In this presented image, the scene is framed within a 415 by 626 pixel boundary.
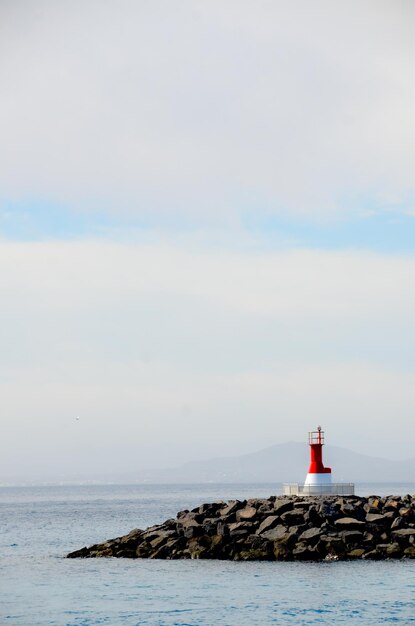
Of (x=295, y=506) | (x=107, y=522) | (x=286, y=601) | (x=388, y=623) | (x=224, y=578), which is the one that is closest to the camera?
(x=388, y=623)

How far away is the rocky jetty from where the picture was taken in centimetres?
3219

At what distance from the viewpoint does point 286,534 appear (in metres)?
32.8

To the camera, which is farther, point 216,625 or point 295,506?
point 295,506

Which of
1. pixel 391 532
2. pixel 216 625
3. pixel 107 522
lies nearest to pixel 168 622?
pixel 216 625

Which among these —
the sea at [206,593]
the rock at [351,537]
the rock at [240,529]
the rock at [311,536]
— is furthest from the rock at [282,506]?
the sea at [206,593]

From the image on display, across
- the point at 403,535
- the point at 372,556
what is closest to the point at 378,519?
the point at 403,535

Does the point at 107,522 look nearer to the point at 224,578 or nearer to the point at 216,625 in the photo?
the point at 224,578

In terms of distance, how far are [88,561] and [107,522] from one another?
3334 cm

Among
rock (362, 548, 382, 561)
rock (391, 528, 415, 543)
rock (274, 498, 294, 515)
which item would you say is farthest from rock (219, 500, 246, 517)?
rock (391, 528, 415, 543)

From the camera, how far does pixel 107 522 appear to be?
6781 centimetres

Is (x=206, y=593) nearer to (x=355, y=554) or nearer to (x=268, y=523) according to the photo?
(x=268, y=523)

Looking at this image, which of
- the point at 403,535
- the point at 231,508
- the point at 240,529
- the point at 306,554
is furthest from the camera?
the point at 231,508

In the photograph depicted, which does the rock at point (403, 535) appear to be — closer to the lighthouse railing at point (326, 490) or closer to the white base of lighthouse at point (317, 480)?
the lighthouse railing at point (326, 490)

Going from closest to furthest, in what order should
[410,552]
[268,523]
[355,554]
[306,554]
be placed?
1. [306,554]
2. [355,554]
3. [410,552]
4. [268,523]
